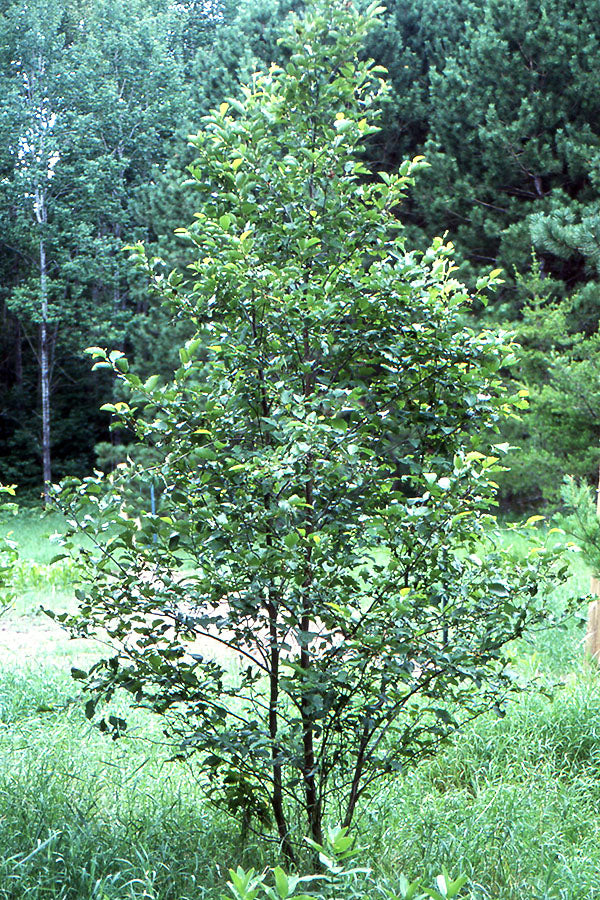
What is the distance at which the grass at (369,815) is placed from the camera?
2580 millimetres

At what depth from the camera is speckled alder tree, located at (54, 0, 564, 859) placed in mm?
2404

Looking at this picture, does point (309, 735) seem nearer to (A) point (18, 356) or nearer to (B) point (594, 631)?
(B) point (594, 631)

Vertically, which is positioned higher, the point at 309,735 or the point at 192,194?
the point at 192,194

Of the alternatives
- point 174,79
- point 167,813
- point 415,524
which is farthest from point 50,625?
point 174,79

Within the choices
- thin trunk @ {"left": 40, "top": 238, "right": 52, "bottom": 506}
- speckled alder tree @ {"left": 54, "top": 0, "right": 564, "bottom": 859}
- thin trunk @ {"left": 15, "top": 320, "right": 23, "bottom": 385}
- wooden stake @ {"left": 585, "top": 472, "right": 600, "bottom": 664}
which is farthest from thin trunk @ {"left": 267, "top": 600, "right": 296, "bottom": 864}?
thin trunk @ {"left": 15, "top": 320, "right": 23, "bottom": 385}

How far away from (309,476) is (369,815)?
53.4 inches

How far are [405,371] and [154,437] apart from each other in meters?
0.76

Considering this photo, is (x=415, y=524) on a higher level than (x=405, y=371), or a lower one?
lower

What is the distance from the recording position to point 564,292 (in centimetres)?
1403

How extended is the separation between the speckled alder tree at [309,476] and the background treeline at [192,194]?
6.74 m

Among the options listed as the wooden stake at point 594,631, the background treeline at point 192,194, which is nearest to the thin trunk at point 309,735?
the wooden stake at point 594,631

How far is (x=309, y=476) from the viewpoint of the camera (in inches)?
93.6

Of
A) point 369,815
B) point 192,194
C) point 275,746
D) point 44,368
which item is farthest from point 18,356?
point 275,746

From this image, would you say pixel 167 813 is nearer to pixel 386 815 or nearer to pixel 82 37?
pixel 386 815
